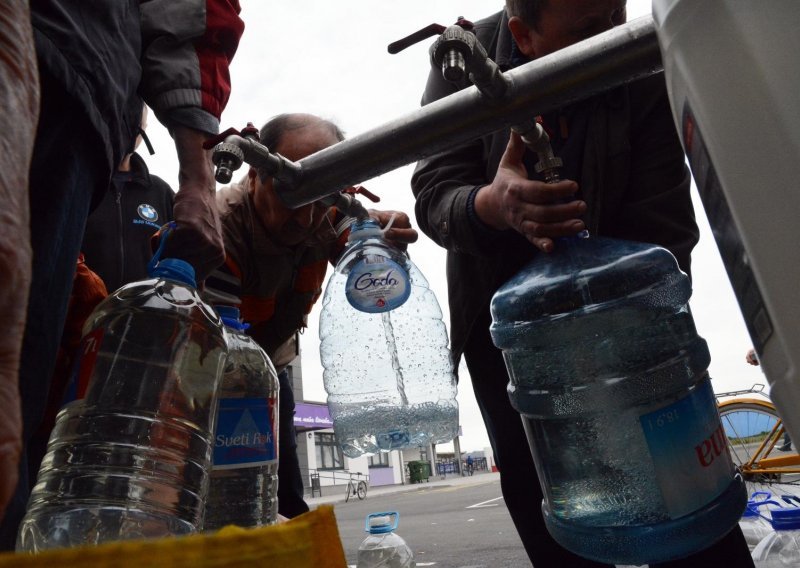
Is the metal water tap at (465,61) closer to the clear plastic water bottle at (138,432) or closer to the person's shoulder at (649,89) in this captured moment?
the clear plastic water bottle at (138,432)

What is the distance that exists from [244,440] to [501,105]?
1.62ft

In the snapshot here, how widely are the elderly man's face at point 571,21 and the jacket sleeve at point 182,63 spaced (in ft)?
2.02

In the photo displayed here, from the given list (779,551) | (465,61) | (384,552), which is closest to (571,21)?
(465,61)

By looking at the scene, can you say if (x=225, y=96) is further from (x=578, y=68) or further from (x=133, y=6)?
(x=578, y=68)

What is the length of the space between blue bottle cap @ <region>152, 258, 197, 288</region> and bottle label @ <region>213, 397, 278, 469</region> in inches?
6.9

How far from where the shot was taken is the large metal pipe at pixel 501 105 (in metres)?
0.56

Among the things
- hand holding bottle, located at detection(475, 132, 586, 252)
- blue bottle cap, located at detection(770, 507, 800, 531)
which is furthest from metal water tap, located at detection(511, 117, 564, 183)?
blue bottle cap, located at detection(770, 507, 800, 531)

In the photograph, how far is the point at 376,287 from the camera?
1065 millimetres

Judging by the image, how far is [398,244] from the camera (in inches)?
51.9

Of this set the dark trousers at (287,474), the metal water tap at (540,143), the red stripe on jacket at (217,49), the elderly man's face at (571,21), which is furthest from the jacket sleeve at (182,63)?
the dark trousers at (287,474)

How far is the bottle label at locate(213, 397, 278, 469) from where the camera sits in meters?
0.74

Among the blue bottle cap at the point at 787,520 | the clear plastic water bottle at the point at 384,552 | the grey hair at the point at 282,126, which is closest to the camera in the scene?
the blue bottle cap at the point at 787,520

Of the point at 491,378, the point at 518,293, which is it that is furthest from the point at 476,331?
the point at 518,293

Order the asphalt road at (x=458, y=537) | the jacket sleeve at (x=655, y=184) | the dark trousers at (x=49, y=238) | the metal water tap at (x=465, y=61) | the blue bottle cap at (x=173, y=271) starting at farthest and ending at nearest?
1. the asphalt road at (x=458, y=537)
2. the jacket sleeve at (x=655, y=184)
3. the dark trousers at (x=49, y=238)
4. the blue bottle cap at (x=173, y=271)
5. the metal water tap at (x=465, y=61)
